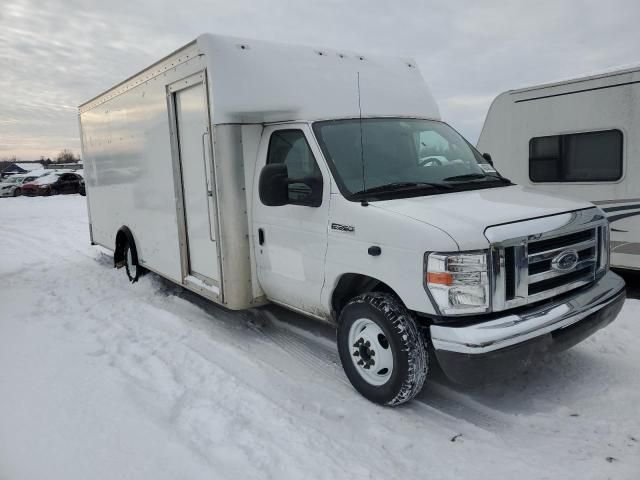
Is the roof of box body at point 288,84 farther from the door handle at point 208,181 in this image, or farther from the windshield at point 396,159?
the door handle at point 208,181

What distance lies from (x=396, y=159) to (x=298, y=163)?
33.6 inches

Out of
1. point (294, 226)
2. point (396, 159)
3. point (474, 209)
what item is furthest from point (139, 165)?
point (474, 209)

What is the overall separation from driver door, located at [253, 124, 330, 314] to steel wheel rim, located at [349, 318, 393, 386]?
0.54 m

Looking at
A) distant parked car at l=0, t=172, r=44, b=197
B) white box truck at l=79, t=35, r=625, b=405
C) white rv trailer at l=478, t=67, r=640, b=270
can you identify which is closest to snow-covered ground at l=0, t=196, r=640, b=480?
white box truck at l=79, t=35, r=625, b=405

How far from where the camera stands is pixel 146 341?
17.8 feet

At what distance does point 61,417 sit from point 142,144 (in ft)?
13.2

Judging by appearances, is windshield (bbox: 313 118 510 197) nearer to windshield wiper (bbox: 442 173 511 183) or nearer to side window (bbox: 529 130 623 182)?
windshield wiper (bbox: 442 173 511 183)

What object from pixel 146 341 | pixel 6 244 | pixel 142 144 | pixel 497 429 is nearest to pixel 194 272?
pixel 146 341

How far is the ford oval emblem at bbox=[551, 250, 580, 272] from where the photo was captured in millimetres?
3832

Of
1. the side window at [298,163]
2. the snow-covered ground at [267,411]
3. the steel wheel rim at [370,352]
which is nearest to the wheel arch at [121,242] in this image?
the snow-covered ground at [267,411]

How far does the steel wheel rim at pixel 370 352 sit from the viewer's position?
410 cm

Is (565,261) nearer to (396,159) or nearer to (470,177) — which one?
(470,177)

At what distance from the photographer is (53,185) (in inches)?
1198

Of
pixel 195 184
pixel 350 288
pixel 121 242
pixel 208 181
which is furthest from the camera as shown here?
pixel 121 242
